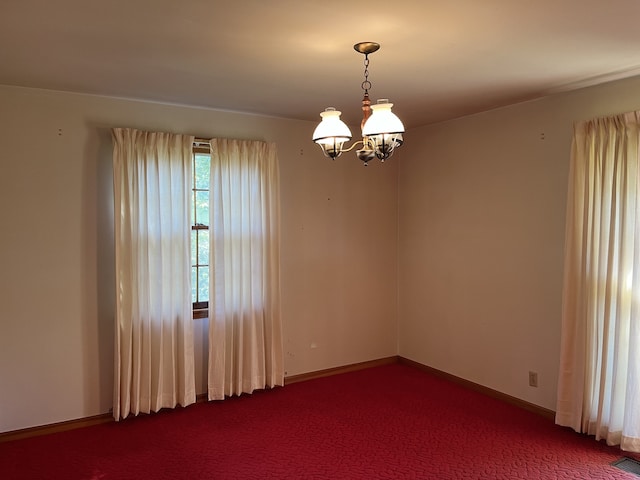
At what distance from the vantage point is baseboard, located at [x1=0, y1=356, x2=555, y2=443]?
3648mm

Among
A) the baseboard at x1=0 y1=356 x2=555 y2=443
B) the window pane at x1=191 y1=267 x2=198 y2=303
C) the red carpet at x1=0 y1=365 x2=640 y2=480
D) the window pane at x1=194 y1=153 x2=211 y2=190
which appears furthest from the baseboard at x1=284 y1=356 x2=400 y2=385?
the window pane at x1=194 y1=153 x2=211 y2=190

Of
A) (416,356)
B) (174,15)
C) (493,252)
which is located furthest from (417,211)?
(174,15)

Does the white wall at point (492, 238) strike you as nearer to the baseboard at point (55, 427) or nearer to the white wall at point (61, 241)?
the white wall at point (61, 241)

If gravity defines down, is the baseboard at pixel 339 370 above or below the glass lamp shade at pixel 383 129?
below

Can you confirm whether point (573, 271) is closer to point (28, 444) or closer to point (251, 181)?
point (251, 181)

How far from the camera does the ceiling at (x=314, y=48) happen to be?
88.6 inches

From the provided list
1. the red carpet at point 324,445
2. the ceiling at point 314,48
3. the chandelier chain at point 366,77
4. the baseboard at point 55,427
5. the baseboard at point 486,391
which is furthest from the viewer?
the baseboard at point 486,391

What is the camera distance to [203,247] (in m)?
4.38

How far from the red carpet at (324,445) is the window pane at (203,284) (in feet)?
3.12

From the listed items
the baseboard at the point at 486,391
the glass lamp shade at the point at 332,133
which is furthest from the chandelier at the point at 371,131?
the baseboard at the point at 486,391

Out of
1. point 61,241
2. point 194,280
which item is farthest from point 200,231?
point 61,241

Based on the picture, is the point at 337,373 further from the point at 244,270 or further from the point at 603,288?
the point at 603,288

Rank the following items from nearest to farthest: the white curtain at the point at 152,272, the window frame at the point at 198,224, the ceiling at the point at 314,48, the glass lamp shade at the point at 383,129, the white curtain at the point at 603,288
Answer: the ceiling at the point at 314,48, the glass lamp shade at the point at 383,129, the white curtain at the point at 603,288, the white curtain at the point at 152,272, the window frame at the point at 198,224

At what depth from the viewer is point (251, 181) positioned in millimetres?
4395
